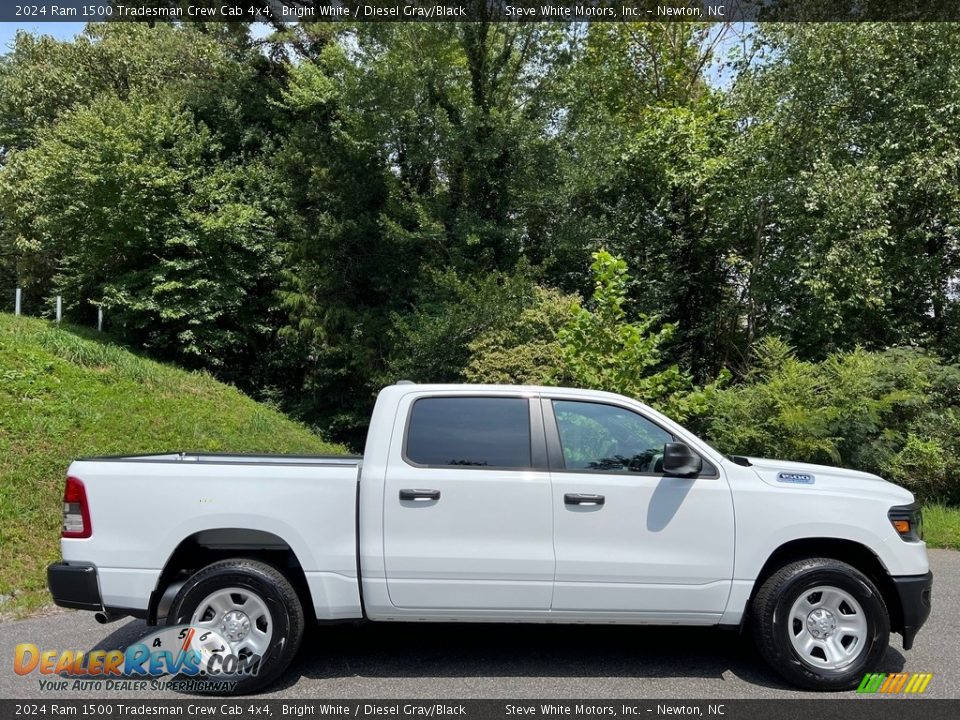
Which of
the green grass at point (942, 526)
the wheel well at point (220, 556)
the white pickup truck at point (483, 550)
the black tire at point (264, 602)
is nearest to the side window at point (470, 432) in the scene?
the white pickup truck at point (483, 550)

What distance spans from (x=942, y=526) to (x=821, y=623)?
20.4ft

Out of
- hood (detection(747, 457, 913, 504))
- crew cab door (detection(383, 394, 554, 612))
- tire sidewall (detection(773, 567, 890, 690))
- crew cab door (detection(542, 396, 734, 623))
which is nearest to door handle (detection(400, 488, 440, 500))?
crew cab door (detection(383, 394, 554, 612))

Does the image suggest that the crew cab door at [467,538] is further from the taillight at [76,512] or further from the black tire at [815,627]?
the taillight at [76,512]

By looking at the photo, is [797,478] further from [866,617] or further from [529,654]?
[529,654]

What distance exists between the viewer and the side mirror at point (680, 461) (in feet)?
15.9

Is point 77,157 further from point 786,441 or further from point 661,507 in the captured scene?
point 661,507

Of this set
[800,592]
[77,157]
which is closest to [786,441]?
[800,592]

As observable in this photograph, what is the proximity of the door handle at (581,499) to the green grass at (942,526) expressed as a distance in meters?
6.47

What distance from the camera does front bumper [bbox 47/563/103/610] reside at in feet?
15.7

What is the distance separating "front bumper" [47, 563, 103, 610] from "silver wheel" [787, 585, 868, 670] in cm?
423

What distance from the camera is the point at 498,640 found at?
5809 mm

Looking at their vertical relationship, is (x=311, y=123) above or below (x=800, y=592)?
above
